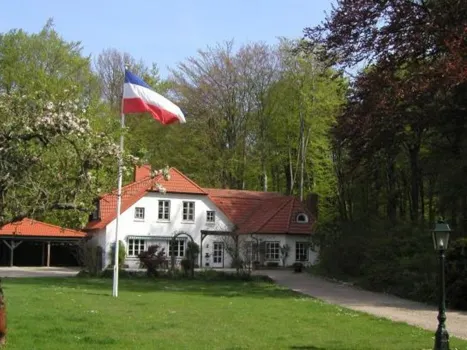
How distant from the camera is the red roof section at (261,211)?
47469 mm

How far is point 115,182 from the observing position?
37.9 ft

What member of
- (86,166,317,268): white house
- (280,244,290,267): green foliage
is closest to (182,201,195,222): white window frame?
(86,166,317,268): white house

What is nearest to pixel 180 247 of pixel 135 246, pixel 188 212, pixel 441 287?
pixel 188 212

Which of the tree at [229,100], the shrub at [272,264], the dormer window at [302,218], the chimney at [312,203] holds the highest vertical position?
the tree at [229,100]

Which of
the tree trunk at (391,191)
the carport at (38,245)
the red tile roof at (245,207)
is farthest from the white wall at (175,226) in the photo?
the tree trunk at (391,191)

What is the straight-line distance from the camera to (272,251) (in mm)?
47031

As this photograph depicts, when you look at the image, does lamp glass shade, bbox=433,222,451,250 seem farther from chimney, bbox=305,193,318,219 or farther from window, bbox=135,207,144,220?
chimney, bbox=305,193,318,219

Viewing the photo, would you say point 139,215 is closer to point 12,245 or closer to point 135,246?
point 135,246

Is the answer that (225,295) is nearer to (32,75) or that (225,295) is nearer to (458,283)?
(458,283)

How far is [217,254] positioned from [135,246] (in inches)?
233

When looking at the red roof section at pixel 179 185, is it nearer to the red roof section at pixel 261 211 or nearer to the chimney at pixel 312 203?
the red roof section at pixel 261 211

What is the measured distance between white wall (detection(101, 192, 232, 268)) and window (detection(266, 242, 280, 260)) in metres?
3.53

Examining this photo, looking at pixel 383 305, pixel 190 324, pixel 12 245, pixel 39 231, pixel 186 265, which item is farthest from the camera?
pixel 39 231

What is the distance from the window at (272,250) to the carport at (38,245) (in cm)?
1282
